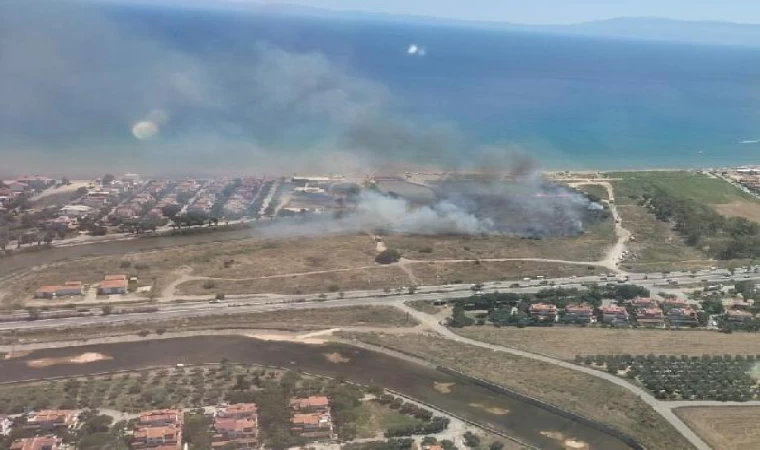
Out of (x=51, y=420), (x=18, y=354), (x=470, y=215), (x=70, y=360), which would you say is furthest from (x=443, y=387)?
(x=470, y=215)

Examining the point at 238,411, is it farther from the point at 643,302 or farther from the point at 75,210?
the point at 75,210

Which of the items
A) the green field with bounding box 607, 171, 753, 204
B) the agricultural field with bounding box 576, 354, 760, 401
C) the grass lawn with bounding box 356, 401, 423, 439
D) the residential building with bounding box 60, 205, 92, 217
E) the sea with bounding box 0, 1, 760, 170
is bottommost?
the grass lawn with bounding box 356, 401, 423, 439

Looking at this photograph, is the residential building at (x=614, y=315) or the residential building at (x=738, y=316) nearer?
the residential building at (x=614, y=315)

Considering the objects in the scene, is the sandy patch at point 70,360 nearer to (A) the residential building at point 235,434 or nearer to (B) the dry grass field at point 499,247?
(A) the residential building at point 235,434

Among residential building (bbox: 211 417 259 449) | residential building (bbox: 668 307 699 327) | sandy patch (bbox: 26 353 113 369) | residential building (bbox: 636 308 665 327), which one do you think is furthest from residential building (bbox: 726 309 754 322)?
sandy patch (bbox: 26 353 113 369)

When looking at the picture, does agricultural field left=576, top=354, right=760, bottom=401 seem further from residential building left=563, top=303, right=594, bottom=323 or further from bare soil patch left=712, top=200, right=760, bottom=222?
bare soil patch left=712, top=200, right=760, bottom=222

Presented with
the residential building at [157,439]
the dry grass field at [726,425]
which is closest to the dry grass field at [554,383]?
the dry grass field at [726,425]
